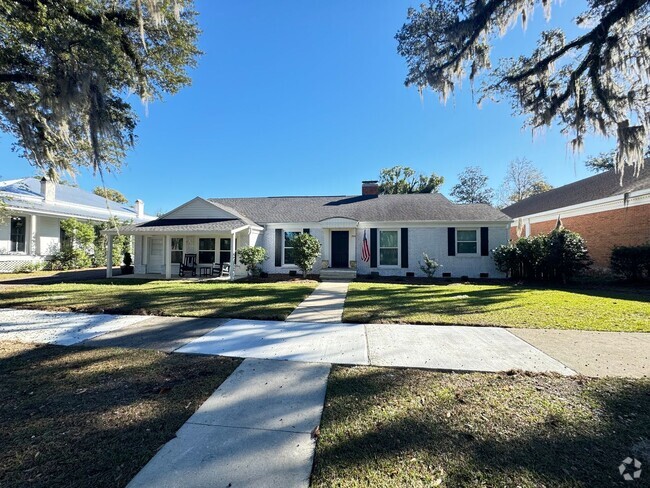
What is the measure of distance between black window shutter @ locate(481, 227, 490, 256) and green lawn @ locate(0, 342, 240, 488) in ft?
41.8

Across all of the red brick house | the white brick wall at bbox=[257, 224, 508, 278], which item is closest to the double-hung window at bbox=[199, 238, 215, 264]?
the white brick wall at bbox=[257, 224, 508, 278]

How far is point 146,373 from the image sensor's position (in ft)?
11.2

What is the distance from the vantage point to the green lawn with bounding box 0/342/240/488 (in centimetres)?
197

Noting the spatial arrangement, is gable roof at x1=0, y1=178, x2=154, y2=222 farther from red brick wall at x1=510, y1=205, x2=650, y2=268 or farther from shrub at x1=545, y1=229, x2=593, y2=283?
red brick wall at x1=510, y1=205, x2=650, y2=268

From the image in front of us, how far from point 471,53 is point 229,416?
39.4 ft

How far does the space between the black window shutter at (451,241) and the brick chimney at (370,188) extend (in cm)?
576

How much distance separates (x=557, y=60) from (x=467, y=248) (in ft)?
24.8

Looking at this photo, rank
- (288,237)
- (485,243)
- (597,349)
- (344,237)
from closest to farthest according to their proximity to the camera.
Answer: (597,349) < (485,243) < (344,237) < (288,237)

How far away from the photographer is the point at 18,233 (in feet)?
50.5

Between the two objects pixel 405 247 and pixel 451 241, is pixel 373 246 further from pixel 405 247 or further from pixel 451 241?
pixel 451 241

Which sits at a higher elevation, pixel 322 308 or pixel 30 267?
pixel 30 267

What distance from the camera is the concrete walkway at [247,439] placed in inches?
74.7

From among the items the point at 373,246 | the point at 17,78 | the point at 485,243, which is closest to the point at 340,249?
the point at 373,246

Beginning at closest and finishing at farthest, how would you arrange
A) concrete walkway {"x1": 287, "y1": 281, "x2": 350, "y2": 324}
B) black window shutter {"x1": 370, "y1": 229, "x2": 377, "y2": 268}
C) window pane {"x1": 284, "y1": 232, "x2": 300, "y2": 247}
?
concrete walkway {"x1": 287, "y1": 281, "x2": 350, "y2": 324} < black window shutter {"x1": 370, "y1": 229, "x2": 377, "y2": 268} < window pane {"x1": 284, "y1": 232, "x2": 300, "y2": 247}
